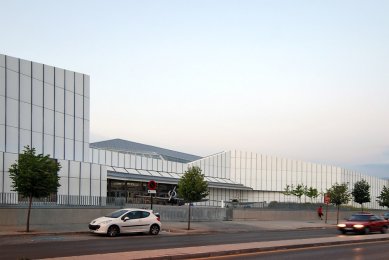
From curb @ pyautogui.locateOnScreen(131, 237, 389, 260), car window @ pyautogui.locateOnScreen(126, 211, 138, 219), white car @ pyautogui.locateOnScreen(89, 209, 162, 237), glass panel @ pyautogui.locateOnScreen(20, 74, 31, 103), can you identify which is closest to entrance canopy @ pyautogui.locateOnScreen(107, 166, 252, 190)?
glass panel @ pyautogui.locateOnScreen(20, 74, 31, 103)

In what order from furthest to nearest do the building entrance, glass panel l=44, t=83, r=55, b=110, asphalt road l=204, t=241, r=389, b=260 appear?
the building entrance < glass panel l=44, t=83, r=55, b=110 < asphalt road l=204, t=241, r=389, b=260

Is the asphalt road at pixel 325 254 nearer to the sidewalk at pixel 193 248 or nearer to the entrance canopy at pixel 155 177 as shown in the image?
the sidewalk at pixel 193 248

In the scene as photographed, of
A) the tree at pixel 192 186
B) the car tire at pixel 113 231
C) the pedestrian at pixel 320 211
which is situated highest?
the tree at pixel 192 186

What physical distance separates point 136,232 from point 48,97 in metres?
20.9

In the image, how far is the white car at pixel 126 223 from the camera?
30609 mm

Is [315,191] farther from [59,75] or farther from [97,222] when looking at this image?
[97,222]

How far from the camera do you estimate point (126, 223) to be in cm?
3162

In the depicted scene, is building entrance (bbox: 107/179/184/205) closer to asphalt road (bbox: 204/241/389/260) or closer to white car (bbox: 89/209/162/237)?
white car (bbox: 89/209/162/237)

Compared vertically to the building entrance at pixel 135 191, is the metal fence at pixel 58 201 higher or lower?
higher

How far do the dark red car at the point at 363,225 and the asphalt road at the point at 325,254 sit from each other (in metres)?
11.6

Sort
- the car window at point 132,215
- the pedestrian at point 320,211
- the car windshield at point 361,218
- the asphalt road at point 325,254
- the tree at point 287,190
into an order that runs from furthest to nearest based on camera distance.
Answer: the tree at point 287,190 < the pedestrian at point 320,211 < the car windshield at point 361,218 < the car window at point 132,215 < the asphalt road at point 325,254

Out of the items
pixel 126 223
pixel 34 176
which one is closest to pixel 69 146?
pixel 34 176

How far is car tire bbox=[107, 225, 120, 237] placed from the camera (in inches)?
1202

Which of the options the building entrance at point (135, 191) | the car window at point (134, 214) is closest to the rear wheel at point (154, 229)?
the car window at point (134, 214)
